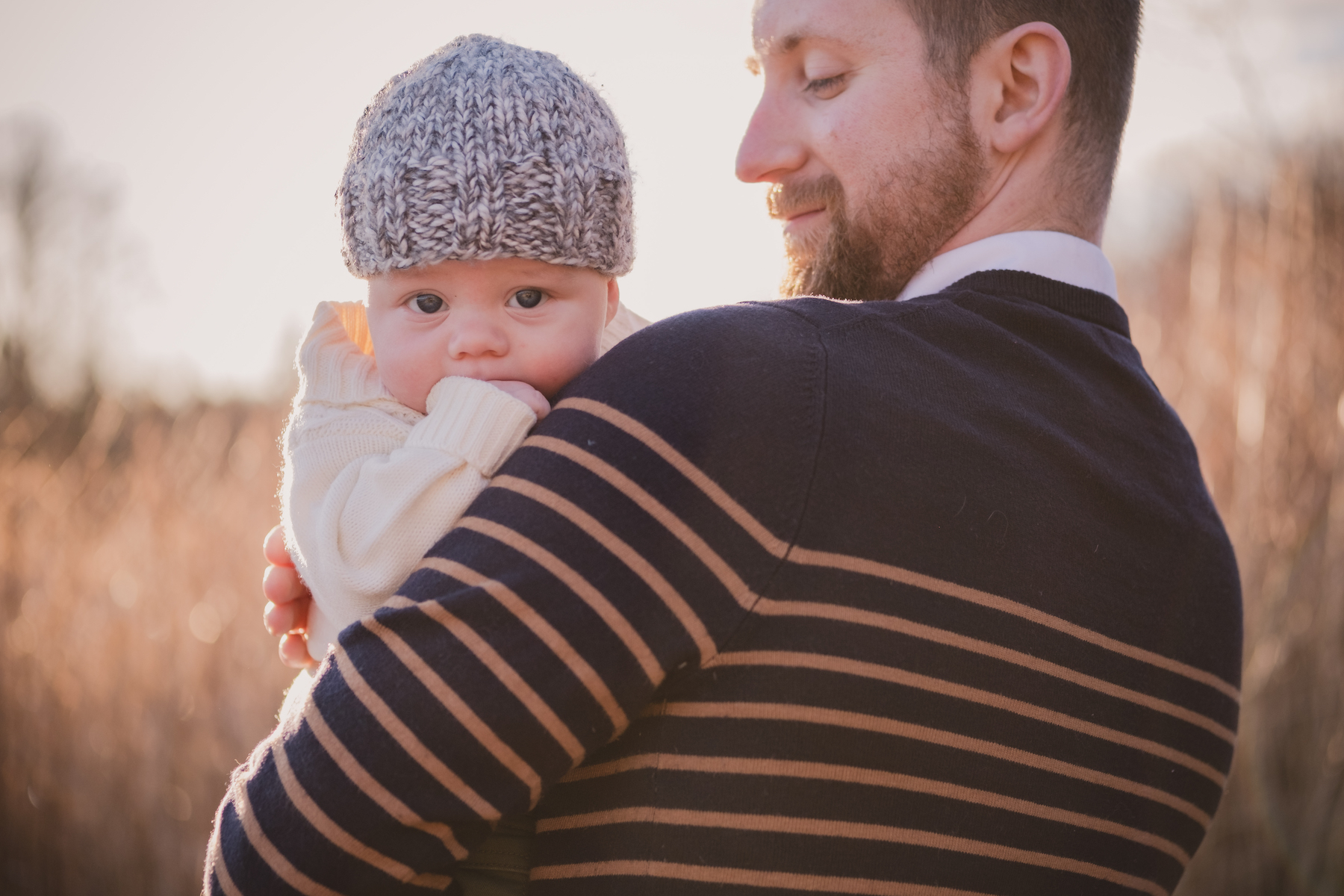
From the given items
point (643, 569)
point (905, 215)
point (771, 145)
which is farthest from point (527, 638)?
point (771, 145)

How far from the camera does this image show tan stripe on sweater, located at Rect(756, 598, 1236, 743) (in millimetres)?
982

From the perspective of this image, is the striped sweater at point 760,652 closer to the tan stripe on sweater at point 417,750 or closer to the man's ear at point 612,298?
the tan stripe on sweater at point 417,750

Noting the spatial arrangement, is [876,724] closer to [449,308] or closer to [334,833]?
[334,833]

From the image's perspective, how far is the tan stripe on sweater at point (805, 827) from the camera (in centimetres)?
98

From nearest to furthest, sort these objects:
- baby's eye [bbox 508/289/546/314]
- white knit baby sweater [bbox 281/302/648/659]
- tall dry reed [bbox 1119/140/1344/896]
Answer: white knit baby sweater [bbox 281/302/648/659] → baby's eye [bbox 508/289/546/314] → tall dry reed [bbox 1119/140/1344/896]

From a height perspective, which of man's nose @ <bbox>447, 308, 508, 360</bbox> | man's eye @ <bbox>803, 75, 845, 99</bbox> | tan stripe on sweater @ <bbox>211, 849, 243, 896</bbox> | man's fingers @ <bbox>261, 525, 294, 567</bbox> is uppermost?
man's eye @ <bbox>803, 75, 845, 99</bbox>

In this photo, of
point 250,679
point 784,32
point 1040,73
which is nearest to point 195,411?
point 250,679

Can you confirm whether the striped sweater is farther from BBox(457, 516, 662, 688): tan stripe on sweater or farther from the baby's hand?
the baby's hand

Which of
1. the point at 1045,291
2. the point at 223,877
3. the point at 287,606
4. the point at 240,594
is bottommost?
the point at 240,594

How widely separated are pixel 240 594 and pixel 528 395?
3410 millimetres

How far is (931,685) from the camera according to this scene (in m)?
1.04

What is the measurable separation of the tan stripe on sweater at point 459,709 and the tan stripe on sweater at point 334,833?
0.15 meters

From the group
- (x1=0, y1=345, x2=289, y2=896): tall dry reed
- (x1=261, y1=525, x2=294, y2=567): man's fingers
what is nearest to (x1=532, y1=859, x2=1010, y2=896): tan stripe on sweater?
(x1=261, y1=525, x2=294, y2=567): man's fingers

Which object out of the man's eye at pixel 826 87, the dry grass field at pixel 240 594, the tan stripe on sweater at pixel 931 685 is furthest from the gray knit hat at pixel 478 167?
the dry grass field at pixel 240 594
